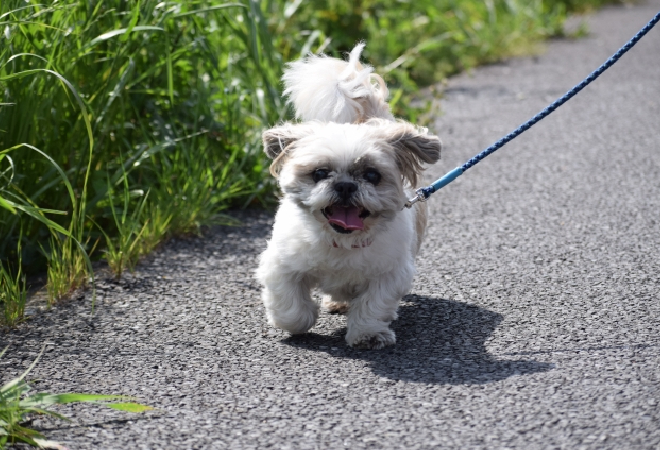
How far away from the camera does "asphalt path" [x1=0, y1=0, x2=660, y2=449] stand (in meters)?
2.99

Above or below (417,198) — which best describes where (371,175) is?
above

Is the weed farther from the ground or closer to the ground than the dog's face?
closer to the ground

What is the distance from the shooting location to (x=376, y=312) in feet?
12.2

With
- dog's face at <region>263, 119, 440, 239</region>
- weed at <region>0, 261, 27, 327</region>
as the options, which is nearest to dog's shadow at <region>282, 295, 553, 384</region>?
dog's face at <region>263, 119, 440, 239</region>

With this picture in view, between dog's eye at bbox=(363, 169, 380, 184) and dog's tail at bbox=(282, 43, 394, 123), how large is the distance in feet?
1.70

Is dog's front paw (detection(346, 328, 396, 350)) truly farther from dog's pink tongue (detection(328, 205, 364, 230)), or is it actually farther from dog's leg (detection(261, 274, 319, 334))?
dog's pink tongue (detection(328, 205, 364, 230))

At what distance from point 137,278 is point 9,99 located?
1062 millimetres

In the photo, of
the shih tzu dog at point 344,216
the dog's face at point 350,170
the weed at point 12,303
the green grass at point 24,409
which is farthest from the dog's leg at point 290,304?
the weed at point 12,303

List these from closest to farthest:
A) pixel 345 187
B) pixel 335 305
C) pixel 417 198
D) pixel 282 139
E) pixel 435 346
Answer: pixel 345 187 < pixel 435 346 < pixel 282 139 < pixel 417 198 < pixel 335 305

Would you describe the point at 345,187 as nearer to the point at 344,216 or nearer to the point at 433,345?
the point at 344,216

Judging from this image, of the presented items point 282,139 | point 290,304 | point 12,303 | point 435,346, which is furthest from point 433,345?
point 12,303

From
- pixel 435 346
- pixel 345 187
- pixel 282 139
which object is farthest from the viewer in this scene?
pixel 282 139

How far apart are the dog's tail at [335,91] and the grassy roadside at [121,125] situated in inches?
37.0

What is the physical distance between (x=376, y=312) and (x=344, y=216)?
0.43 metres
